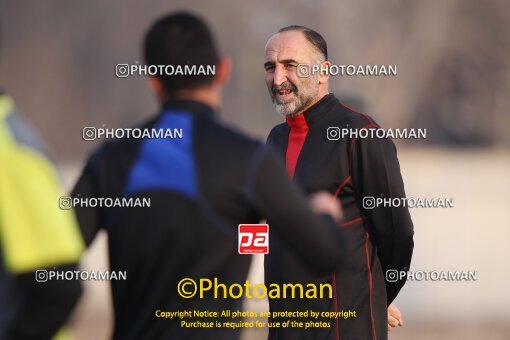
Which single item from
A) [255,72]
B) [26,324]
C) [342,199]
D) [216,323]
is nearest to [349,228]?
[342,199]

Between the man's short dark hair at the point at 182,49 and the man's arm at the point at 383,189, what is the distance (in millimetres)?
875

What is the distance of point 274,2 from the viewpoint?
3.07m

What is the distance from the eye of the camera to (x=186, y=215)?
6.36 feet

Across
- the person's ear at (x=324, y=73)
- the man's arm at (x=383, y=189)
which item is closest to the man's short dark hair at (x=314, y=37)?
the person's ear at (x=324, y=73)

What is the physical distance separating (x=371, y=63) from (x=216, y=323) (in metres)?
1.37

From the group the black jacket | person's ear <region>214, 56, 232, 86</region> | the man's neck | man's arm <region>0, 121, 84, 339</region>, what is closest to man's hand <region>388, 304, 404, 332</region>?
the black jacket

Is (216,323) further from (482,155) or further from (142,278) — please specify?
(482,155)

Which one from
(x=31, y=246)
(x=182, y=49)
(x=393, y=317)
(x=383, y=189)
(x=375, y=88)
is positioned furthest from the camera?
(x=375, y=88)

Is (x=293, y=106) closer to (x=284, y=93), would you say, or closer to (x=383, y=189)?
(x=284, y=93)

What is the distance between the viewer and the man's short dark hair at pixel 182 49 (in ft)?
6.61

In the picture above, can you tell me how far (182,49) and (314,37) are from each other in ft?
3.39

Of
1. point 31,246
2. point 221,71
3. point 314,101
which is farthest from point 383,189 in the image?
point 31,246

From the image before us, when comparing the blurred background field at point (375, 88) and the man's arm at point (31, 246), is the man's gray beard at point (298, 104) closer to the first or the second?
the blurred background field at point (375, 88)

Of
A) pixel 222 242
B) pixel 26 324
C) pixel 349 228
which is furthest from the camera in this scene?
pixel 349 228
